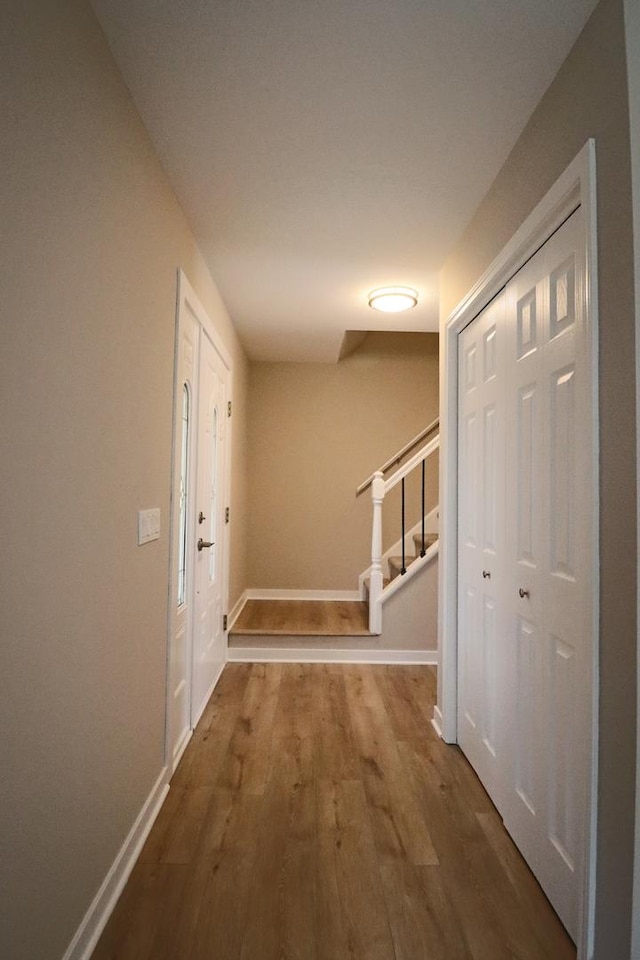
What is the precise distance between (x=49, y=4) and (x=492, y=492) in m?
2.01

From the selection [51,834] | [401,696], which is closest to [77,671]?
[51,834]

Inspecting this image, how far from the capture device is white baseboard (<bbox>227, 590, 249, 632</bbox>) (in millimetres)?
4316

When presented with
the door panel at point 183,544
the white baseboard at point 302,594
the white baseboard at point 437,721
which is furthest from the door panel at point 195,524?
the white baseboard at point 302,594

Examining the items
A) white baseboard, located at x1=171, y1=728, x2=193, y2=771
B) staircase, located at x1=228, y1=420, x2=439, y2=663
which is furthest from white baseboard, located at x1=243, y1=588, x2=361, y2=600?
white baseboard, located at x1=171, y1=728, x2=193, y2=771

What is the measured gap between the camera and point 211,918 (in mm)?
1592

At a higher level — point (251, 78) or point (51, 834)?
point (251, 78)

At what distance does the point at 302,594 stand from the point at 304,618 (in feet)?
2.76

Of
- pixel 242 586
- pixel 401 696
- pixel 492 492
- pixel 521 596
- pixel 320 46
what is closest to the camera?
pixel 320 46

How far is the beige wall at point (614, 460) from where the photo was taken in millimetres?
1186

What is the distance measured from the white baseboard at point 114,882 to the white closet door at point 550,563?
1.29m

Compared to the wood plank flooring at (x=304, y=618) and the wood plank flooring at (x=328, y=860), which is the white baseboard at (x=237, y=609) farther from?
the wood plank flooring at (x=328, y=860)

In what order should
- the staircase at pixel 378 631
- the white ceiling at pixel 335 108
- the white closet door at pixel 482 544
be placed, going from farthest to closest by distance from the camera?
1. the staircase at pixel 378 631
2. the white closet door at pixel 482 544
3. the white ceiling at pixel 335 108

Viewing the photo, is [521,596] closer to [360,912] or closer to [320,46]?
[360,912]

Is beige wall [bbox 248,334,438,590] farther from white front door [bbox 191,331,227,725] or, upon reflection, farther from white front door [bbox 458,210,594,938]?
white front door [bbox 458,210,594,938]
